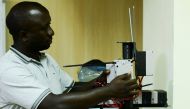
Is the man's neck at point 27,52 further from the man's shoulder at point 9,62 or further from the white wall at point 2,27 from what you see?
the white wall at point 2,27

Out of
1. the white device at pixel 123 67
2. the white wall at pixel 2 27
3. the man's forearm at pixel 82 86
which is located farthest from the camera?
the white wall at pixel 2 27

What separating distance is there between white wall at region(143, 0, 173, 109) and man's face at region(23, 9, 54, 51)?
0.51m

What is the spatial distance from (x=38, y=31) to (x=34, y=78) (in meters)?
0.21

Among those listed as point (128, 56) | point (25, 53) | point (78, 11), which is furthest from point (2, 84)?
point (78, 11)

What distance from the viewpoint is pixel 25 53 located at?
135 cm

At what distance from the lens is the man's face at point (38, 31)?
4.28ft

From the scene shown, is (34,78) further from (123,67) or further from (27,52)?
(123,67)

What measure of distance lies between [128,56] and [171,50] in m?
0.29

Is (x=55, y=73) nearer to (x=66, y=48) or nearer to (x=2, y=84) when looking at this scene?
(x=2, y=84)

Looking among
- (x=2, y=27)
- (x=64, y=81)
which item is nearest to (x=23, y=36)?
(x=64, y=81)

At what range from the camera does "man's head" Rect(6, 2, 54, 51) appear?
1.30 metres
